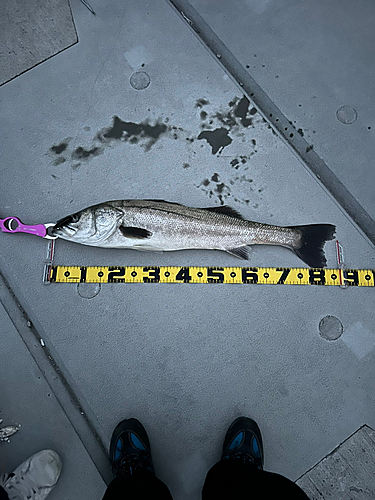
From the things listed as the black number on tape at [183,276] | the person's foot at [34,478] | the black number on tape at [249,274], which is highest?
the black number on tape at [249,274]

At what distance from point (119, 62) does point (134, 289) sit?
192cm

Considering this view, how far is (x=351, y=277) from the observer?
2.46 meters

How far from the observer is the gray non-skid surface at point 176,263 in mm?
2270

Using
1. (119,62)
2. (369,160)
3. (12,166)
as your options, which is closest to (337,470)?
(369,160)

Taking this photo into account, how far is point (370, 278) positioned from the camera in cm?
246

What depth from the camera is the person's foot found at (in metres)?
2.08

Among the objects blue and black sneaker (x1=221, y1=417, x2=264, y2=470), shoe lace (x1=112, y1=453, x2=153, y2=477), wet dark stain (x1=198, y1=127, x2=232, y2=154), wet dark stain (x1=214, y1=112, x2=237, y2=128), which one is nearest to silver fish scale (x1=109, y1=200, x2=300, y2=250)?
wet dark stain (x1=198, y1=127, x2=232, y2=154)

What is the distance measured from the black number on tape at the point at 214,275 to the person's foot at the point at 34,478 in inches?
61.4

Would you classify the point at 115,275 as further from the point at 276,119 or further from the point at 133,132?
the point at 276,119

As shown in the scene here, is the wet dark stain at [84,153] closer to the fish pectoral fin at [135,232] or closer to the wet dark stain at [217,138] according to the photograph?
the fish pectoral fin at [135,232]

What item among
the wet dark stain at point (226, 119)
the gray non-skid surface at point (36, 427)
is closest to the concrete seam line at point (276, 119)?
the wet dark stain at point (226, 119)

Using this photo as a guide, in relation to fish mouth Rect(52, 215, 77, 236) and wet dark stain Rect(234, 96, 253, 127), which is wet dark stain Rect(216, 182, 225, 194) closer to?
wet dark stain Rect(234, 96, 253, 127)

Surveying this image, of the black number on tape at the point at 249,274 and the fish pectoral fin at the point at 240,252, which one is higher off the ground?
the fish pectoral fin at the point at 240,252

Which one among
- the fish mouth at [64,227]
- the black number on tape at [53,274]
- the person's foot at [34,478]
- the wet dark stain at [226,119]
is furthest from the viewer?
the wet dark stain at [226,119]
